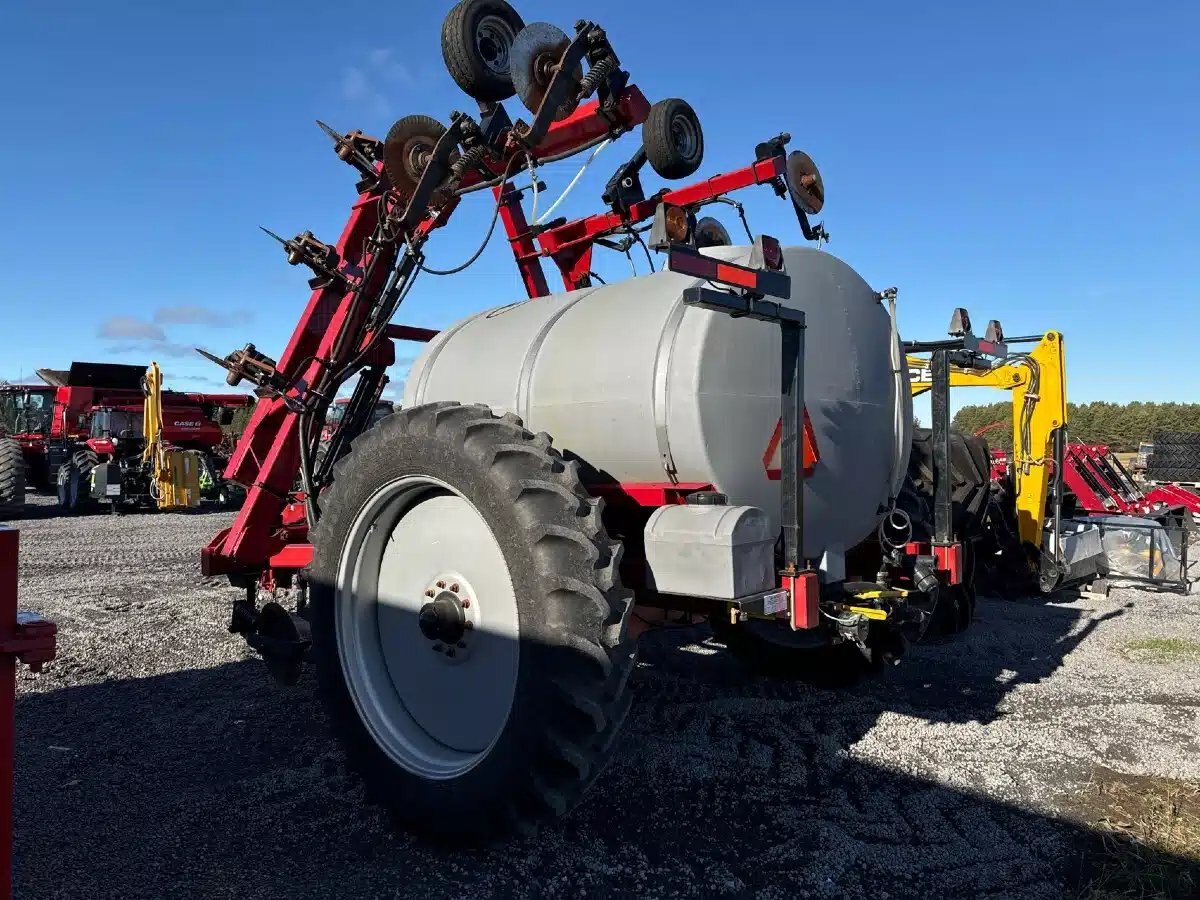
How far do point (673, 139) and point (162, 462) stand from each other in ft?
54.8

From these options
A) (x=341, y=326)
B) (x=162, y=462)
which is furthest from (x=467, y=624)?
(x=162, y=462)

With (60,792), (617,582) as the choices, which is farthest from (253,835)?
(617,582)

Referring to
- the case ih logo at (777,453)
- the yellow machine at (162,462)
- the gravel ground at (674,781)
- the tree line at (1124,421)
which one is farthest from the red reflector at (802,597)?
the tree line at (1124,421)

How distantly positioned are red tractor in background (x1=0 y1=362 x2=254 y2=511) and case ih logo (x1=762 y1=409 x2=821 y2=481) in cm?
1761

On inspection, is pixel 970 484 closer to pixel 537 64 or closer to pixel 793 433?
pixel 793 433

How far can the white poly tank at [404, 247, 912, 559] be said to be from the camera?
360 centimetres

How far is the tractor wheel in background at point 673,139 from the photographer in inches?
182

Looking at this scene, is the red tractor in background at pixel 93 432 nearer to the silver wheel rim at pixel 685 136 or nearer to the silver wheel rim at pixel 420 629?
the silver wheel rim at pixel 420 629

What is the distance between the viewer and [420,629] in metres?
3.82

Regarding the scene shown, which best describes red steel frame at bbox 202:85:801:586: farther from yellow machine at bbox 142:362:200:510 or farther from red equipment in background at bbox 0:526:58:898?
yellow machine at bbox 142:362:200:510

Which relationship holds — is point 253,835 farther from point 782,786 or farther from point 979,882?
point 979,882

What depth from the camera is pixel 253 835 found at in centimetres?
358

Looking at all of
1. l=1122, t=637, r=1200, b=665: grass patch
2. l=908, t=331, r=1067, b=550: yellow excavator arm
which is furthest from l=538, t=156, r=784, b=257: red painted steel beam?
l=908, t=331, r=1067, b=550: yellow excavator arm

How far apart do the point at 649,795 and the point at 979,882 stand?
4.54 feet
